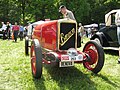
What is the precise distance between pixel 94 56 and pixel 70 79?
932mm

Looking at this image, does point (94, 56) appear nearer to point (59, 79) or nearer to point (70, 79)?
point (70, 79)

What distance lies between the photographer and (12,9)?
4528 cm

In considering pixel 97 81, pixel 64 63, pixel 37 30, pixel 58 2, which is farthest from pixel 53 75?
pixel 58 2

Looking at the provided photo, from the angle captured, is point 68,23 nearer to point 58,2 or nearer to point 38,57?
point 38,57

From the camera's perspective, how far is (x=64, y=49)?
6898 millimetres

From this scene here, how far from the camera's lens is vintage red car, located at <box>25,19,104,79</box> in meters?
6.31

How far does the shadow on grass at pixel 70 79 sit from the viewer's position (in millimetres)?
5973

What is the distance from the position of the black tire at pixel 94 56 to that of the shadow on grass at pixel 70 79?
0.30m

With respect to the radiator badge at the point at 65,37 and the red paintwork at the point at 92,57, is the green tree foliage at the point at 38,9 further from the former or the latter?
the radiator badge at the point at 65,37

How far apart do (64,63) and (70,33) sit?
3.13ft

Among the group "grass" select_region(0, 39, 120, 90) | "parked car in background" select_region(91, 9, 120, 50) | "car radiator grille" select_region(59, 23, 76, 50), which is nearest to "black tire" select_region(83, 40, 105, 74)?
"grass" select_region(0, 39, 120, 90)

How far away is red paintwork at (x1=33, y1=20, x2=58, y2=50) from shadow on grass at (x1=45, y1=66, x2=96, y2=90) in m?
0.68

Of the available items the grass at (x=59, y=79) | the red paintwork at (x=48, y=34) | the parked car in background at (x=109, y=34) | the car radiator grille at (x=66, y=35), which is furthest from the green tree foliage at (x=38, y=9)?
the car radiator grille at (x=66, y=35)

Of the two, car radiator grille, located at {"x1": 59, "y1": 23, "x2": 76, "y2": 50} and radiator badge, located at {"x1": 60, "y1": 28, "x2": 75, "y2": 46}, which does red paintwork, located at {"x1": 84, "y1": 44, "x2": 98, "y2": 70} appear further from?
radiator badge, located at {"x1": 60, "y1": 28, "x2": 75, "y2": 46}
